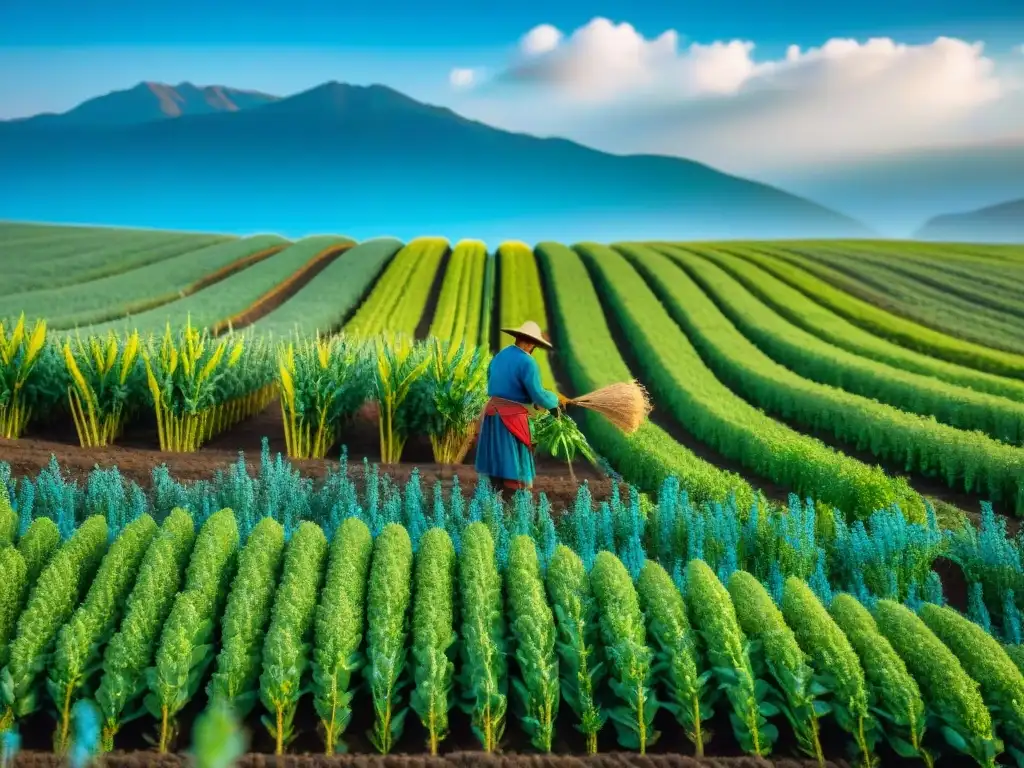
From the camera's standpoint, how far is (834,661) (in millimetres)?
4688

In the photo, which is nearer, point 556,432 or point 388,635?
point 388,635

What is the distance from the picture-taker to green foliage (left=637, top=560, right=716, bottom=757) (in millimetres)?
4539

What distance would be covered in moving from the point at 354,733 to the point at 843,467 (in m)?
6.23

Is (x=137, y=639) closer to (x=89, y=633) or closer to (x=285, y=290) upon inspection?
(x=89, y=633)

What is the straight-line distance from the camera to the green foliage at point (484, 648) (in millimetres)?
4492

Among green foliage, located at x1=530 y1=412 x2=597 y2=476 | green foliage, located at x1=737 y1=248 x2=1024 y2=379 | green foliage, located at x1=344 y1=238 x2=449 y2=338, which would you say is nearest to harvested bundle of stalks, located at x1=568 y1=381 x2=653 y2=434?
green foliage, located at x1=530 y1=412 x2=597 y2=476

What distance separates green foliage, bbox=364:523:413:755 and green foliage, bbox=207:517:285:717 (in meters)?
0.60

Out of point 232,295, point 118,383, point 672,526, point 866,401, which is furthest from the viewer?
point 232,295

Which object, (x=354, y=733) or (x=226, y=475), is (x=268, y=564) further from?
(x=226, y=475)

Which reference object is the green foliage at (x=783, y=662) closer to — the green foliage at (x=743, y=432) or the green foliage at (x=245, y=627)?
the green foliage at (x=245, y=627)

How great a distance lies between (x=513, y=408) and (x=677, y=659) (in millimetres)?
3669

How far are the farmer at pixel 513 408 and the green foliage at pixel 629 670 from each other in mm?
2895

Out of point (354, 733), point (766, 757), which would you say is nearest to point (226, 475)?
point (354, 733)

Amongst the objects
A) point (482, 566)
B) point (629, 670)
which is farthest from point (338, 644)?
point (629, 670)
